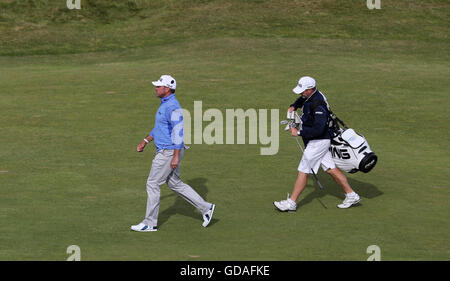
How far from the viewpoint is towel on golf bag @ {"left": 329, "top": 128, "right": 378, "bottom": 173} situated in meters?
12.3

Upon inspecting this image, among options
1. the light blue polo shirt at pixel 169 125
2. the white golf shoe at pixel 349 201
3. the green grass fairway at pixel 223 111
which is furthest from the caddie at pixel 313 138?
the light blue polo shirt at pixel 169 125

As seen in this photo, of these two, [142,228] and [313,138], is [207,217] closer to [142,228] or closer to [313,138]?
[142,228]

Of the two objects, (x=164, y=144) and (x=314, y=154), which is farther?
(x=314, y=154)

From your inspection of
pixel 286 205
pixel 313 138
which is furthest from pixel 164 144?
pixel 313 138

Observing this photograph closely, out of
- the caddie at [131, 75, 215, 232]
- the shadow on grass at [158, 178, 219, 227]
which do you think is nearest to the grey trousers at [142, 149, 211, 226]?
the caddie at [131, 75, 215, 232]

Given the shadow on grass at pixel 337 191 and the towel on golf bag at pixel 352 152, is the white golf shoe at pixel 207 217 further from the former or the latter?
the towel on golf bag at pixel 352 152

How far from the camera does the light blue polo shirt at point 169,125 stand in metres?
11.1

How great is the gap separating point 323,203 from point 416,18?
23.6m

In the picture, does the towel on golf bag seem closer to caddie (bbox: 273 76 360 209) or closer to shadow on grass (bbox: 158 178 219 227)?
caddie (bbox: 273 76 360 209)

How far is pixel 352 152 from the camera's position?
12406 mm

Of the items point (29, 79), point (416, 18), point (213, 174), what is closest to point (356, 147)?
point (213, 174)

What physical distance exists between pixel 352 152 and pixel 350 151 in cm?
4

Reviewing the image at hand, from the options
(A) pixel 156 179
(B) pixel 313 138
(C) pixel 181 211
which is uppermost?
(B) pixel 313 138

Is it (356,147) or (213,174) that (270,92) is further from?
(356,147)
